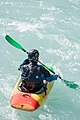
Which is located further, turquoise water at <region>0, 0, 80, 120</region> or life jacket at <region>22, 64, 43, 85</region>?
turquoise water at <region>0, 0, 80, 120</region>

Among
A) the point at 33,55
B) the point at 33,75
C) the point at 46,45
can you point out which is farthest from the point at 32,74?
the point at 46,45

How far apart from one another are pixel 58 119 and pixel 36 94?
2.64ft

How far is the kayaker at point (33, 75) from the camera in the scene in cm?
691

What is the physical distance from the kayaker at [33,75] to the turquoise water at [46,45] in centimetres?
58

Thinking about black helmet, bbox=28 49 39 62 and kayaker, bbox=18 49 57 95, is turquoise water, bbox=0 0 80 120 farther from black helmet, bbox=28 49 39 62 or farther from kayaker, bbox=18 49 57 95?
black helmet, bbox=28 49 39 62

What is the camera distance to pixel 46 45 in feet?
33.1

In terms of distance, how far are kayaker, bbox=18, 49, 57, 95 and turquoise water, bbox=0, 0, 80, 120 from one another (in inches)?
22.8

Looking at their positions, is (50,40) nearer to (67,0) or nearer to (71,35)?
(71,35)

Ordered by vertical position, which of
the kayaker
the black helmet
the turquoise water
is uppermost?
the black helmet

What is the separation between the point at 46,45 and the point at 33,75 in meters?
3.26

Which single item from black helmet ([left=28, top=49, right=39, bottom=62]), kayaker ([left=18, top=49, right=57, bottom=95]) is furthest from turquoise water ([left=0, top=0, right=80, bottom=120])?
black helmet ([left=28, top=49, right=39, bottom=62])

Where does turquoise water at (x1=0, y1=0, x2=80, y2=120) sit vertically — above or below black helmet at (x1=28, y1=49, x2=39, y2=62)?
below

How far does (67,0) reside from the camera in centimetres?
1317

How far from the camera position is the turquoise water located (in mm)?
7559
